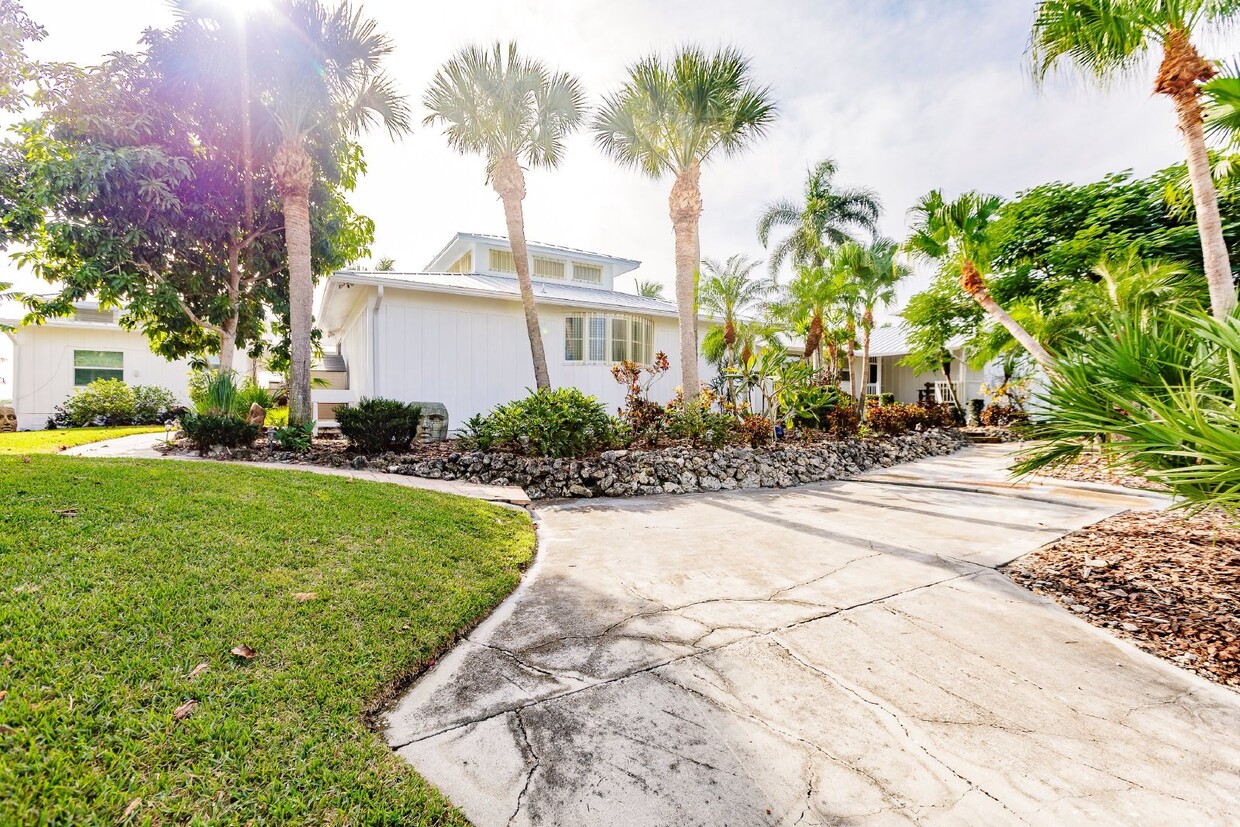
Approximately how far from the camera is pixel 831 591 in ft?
12.3

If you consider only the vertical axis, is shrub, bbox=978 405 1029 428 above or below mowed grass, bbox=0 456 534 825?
above

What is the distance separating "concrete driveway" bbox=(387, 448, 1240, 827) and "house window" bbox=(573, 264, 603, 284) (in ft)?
47.7

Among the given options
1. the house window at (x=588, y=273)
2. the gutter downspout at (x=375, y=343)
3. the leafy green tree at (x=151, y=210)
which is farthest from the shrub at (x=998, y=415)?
the leafy green tree at (x=151, y=210)

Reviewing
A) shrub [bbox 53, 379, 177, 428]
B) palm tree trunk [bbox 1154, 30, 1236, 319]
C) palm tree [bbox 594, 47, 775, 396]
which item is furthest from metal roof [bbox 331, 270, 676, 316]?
shrub [bbox 53, 379, 177, 428]

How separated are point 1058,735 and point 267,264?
16.1 meters

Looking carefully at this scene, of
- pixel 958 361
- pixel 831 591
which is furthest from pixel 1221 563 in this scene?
pixel 958 361

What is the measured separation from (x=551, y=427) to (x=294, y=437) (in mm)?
4895

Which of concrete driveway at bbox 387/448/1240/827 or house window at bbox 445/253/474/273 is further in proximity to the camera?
house window at bbox 445/253/474/273

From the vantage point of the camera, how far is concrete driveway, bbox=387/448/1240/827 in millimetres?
1797

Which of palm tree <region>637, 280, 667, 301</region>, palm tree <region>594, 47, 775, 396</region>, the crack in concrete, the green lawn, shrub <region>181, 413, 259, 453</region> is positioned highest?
palm tree <region>637, 280, 667, 301</region>

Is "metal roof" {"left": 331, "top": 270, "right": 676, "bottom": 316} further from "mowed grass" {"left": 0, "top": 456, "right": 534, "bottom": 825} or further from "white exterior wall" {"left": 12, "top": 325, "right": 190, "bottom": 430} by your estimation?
"white exterior wall" {"left": 12, "top": 325, "right": 190, "bottom": 430}

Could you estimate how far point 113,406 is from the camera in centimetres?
1566

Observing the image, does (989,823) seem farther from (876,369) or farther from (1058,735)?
(876,369)

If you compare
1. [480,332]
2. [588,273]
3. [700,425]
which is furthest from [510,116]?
[700,425]
